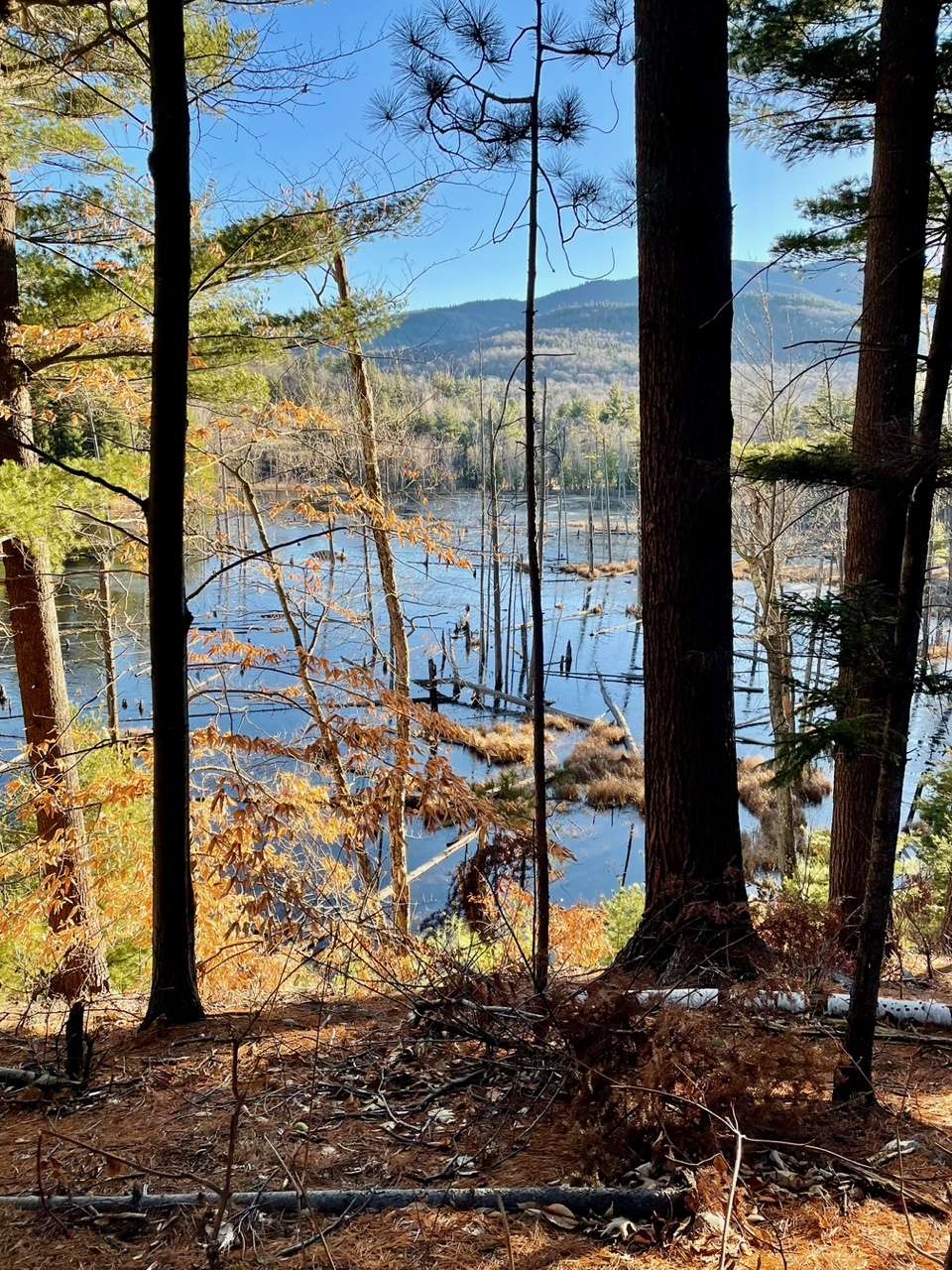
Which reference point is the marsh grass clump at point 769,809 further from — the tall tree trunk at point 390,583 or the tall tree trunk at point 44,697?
the tall tree trunk at point 44,697

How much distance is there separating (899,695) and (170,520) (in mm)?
2447

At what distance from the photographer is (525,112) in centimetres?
349

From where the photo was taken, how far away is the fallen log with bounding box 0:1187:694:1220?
1663 mm

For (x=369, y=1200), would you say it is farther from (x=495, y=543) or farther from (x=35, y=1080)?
(x=495, y=543)

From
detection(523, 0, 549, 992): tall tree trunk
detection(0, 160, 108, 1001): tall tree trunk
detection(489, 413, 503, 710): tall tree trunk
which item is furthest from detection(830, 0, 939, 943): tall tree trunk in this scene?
detection(489, 413, 503, 710): tall tree trunk

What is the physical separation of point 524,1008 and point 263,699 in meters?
3.24

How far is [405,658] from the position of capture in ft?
30.4

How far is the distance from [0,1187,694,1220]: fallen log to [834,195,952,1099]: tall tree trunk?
71 centimetres

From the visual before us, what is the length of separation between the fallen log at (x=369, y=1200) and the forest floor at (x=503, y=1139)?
0.09 ft

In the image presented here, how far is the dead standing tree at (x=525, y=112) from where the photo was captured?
335 cm

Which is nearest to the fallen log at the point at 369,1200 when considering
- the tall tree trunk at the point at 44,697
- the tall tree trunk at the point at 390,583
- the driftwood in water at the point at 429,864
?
the tall tree trunk at the point at 390,583

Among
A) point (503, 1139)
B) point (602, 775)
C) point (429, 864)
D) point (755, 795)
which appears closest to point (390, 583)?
point (429, 864)

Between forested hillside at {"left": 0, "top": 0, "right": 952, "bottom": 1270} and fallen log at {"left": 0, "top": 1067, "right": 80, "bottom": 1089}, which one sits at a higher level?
forested hillside at {"left": 0, "top": 0, "right": 952, "bottom": 1270}

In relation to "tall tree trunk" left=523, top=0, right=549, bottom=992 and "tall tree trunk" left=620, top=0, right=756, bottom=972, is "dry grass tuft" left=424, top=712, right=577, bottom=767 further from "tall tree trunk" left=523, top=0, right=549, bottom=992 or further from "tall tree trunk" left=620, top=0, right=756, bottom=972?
"tall tree trunk" left=620, top=0, right=756, bottom=972
